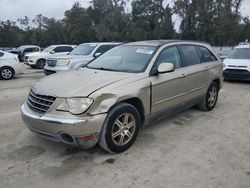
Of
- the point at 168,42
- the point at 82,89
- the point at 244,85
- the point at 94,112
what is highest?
the point at 168,42

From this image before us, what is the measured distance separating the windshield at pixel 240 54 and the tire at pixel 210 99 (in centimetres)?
544

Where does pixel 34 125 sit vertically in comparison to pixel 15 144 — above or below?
above

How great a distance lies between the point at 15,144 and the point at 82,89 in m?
1.66

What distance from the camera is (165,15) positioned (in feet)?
145

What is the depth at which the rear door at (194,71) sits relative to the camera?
5.61 metres

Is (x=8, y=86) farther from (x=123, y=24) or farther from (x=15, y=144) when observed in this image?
(x=123, y=24)

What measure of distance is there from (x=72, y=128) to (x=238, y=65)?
8804 millimetres

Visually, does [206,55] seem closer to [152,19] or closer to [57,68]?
[57,68]

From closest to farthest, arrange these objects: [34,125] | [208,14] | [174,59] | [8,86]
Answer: [34,125] < [174,59] < [8,86] < [208,14]

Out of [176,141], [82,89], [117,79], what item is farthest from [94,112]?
[176,141]

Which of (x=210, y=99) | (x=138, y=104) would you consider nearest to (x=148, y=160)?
(x=138, y=104)

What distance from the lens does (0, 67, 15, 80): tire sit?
12.2 meters

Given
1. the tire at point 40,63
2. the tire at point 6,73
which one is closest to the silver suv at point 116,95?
the tire at point 6,73

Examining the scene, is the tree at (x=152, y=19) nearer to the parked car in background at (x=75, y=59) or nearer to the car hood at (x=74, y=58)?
the parked car in background at (x=75, y=59)
